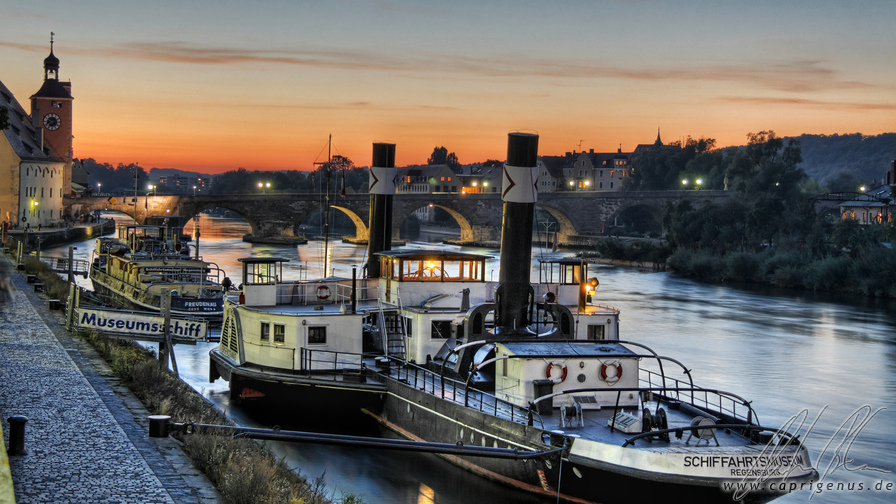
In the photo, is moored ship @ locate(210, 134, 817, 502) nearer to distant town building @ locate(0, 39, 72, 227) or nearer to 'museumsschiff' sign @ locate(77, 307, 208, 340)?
'museumsschiff' sign @ locate(77, 307, 208, 340)

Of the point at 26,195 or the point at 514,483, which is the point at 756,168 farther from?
the point at 514,483

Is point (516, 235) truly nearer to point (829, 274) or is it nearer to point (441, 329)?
point (441, 329)

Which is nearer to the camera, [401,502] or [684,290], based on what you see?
[401,502]

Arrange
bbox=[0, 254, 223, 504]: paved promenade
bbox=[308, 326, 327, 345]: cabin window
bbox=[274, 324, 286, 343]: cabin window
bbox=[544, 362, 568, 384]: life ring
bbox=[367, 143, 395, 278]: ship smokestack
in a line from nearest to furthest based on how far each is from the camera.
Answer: bbox=[0, 254, 223, 504]: paved promenade, bbox=[544, 362, 568, 384]: life ring, bbox=[308, 326, 327, 345]: cabin window, bbox=[274, 324, 286, 343]: cabin window, bbox=[367, 143, 395, 278]: ship smokestack

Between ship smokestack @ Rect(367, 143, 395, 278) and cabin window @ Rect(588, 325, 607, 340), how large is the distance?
304 inches

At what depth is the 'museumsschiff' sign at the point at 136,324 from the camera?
1972 cm

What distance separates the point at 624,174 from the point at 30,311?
13147cm

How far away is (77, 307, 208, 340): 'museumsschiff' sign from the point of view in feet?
64.7

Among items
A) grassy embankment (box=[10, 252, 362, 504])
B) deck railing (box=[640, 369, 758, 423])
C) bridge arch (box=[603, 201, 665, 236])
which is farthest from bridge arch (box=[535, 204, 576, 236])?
grassy embankment (box=[10, 252, 362, 504])

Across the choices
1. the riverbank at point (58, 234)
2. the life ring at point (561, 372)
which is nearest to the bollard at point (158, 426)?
the life ring at point (561, 372)

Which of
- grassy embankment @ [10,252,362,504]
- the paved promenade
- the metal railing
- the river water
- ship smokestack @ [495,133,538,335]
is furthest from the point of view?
ship smokestack @ [495,133,538,335]

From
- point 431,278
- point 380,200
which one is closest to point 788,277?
point 380,200

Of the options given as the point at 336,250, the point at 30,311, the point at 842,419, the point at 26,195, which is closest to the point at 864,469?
the point at 842,419

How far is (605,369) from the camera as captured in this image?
17.5 m
